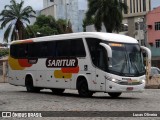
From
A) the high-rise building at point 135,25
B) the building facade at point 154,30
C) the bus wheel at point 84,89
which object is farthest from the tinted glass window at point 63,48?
the high-rise building at point 135,25

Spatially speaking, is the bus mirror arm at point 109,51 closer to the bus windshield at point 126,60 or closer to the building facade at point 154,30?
the bus windshield at point 126,60

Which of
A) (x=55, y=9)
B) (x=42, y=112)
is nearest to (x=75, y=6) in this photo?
(x=55, y=9)

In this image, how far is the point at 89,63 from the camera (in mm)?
23047

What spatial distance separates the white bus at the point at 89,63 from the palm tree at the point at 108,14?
105 feet

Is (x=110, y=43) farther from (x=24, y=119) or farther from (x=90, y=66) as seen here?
(x=24, y=119)

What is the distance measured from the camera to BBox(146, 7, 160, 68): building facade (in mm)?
75562

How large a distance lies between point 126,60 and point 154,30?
55853 mm

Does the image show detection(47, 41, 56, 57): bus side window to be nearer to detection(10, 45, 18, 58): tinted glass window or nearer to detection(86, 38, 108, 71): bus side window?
detection(86, 38, 108, 71): bus side window

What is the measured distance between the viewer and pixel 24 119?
13203 millimetres

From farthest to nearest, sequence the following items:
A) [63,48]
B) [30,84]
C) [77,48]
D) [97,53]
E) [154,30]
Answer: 1. [154,30]
2. [30,84]
3. [63,48]
4. [77,48]
5. [97,53]

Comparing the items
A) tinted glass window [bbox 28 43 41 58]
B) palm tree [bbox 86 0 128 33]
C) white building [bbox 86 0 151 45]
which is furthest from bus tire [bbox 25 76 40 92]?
white building [bbox 86 0 151 45]

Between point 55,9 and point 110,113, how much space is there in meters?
127

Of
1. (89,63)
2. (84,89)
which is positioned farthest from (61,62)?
(89,63)

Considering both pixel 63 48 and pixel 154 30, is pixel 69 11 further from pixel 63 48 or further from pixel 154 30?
pixel 63 48
